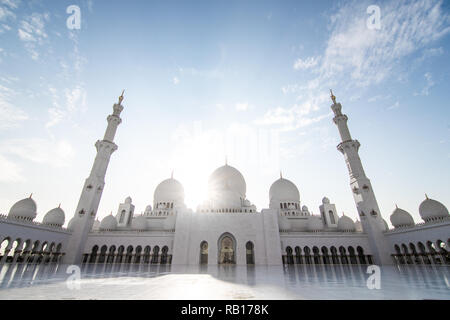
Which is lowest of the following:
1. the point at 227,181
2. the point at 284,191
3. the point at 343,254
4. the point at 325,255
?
the point at 325,255

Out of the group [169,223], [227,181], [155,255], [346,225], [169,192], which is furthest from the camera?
[169,192]

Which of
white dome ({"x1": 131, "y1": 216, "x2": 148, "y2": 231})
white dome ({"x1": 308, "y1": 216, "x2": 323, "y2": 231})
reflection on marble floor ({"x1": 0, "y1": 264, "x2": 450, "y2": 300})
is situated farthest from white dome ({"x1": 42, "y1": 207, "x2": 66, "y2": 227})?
white dome ({"x1": 308, "y1": 216, "x2": 323, "y2": 231})

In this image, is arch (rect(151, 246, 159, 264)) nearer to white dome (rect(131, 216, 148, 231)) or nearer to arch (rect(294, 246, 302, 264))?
white dome (rect(131, 216, 148, 231))

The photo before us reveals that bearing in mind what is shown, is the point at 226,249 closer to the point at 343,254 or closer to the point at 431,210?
the point at 343,254

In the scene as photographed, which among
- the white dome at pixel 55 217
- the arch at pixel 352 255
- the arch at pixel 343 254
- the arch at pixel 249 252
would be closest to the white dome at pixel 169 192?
the white dome at pixel 55 217

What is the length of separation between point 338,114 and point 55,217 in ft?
126

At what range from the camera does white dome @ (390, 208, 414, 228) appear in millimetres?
22234

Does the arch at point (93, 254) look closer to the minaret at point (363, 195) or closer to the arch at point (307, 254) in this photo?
the arch at point (307, 254)

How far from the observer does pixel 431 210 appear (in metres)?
19.9

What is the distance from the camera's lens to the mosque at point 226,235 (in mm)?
19625

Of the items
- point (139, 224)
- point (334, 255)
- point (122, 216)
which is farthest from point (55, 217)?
point (334, 255)

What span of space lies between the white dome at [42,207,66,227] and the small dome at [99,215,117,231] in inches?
168

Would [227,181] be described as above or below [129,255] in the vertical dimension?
above

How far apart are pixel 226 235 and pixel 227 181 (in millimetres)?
8127
